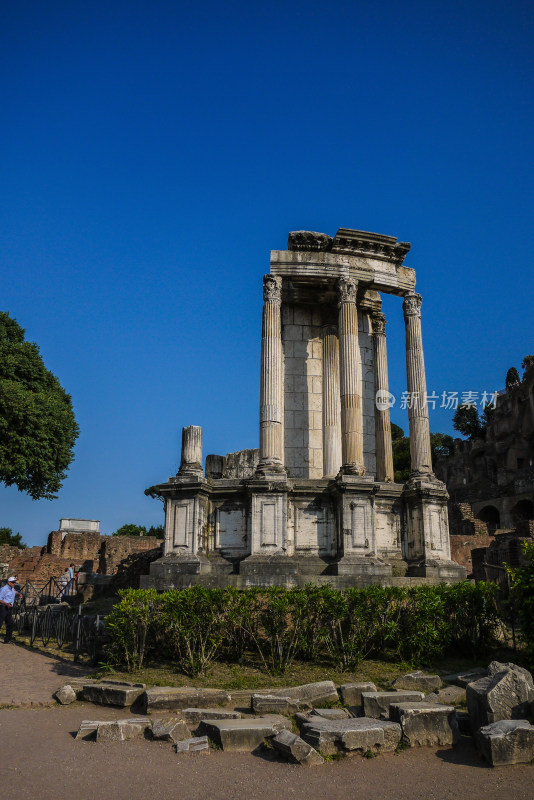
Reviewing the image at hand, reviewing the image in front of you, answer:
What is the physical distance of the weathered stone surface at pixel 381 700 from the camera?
7.73m

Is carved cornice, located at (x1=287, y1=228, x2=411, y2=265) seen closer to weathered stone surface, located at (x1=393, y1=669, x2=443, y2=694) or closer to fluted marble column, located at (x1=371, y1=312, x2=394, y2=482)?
fluted marble column, located at (x1=371, y1=312, x2=394, y2=482)

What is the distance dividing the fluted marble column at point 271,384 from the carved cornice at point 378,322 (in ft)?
10.4

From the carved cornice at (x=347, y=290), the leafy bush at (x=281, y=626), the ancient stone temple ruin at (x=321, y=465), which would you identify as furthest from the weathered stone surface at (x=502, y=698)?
the carved cornice at (x=347, y=290)

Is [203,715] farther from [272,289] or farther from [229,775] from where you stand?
[272,289]

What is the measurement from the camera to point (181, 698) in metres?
8.37

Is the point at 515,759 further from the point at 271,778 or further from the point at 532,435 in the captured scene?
the point at 532,435

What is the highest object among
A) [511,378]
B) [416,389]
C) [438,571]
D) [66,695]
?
[511,378]

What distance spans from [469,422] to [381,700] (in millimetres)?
82205

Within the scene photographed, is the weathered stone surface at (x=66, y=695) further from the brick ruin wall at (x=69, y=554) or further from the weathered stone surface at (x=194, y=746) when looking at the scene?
the brick ruin wall at (x=69, y=554)

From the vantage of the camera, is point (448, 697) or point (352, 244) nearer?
point (448, 697)

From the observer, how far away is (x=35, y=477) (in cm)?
3109

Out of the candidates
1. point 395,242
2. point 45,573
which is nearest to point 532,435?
point 45,573

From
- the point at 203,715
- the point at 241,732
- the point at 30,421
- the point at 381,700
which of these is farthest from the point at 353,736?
the point at 30,421

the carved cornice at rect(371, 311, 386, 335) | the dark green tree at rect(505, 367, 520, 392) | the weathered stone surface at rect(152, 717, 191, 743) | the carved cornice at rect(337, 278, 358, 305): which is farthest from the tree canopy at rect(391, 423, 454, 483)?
the weathered stone surface at rect(152, 717, 191, 743)
